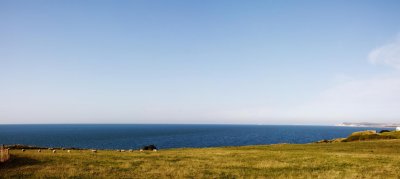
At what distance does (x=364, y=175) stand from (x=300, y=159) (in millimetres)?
10249

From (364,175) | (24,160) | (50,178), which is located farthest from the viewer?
(24,160)

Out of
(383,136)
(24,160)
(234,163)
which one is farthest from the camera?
(383,136)

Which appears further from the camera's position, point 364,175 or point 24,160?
point 24,160

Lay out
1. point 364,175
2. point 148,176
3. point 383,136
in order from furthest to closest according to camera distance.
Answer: point 383,136, point 364,175, point 148,176

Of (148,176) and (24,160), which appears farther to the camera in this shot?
(24,160)

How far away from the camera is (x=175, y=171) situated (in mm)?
26297

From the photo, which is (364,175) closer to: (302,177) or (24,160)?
(302,177)

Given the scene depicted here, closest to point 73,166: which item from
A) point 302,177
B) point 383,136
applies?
point 302,177

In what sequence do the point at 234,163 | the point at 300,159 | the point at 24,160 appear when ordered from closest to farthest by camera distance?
1. the point at 24,160
2. the point at 234,163
3. the point at 300,159

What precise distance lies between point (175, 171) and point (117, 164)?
22.1 ft

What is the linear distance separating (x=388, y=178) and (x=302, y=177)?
20.8 ft

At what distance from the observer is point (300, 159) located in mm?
35750

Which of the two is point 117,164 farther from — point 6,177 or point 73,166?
point 6,177

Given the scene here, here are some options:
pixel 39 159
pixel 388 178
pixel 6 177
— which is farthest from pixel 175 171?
pixel 388 178
